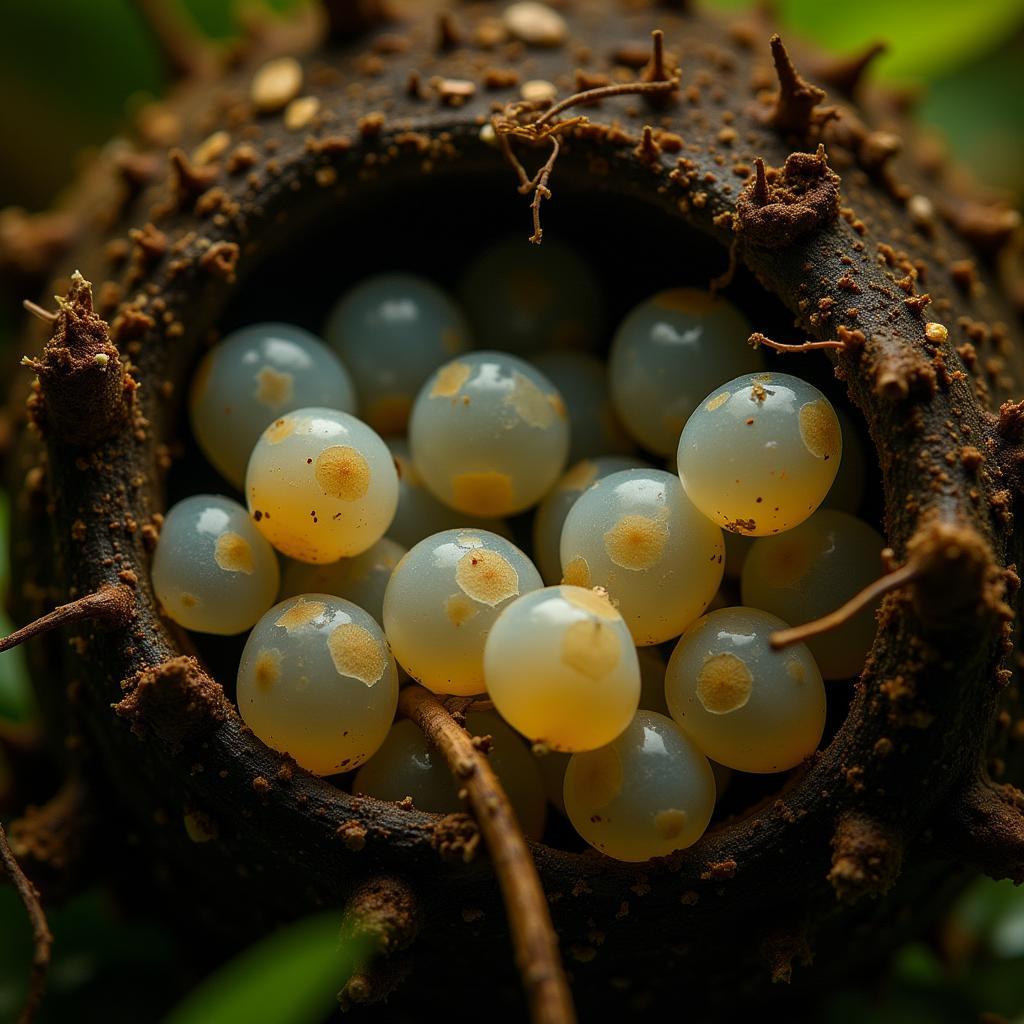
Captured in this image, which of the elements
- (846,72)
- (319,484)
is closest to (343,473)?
(319,484)

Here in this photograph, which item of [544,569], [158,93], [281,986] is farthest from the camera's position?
[158,93]

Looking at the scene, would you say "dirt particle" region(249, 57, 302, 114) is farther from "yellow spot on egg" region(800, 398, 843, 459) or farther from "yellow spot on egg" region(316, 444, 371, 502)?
"yellow spot on egg" region(800, 398, 843, 459)

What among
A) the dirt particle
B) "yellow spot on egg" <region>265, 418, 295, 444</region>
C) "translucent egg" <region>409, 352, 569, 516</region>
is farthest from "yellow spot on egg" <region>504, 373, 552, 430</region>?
the dirt particle

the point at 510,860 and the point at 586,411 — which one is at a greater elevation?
the point at 586,411

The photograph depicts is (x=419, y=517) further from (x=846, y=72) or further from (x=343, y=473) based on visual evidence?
(x=846, y=72)

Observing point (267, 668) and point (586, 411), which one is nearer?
point (267, 668)

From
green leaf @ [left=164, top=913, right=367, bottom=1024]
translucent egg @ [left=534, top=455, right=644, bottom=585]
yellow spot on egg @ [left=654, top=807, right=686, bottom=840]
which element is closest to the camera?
green leaf @ [left=164, top=913, right=367, bottom=1024]

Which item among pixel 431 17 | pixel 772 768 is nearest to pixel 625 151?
pixel 431 17

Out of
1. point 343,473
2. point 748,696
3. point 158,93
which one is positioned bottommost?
point 748,696
